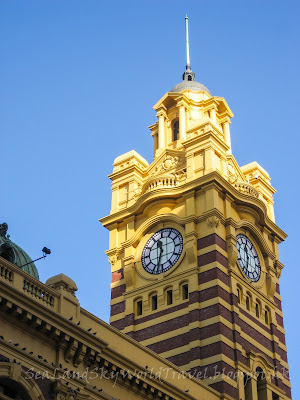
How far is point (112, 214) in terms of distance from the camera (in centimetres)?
6312

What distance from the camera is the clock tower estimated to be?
54.2 m

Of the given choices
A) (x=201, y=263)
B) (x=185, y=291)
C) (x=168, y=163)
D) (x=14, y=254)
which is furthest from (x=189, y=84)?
(x=14, y=254)

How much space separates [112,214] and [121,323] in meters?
8.39

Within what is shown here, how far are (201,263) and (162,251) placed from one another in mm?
3458

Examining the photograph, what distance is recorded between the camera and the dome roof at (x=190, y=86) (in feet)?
232

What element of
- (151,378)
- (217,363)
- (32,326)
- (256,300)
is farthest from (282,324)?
(32,326)

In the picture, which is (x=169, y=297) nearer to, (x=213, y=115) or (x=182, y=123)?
(x=182, y=123)

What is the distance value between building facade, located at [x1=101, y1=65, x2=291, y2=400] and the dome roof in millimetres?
5432

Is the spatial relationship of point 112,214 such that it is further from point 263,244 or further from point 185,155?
point 263,244

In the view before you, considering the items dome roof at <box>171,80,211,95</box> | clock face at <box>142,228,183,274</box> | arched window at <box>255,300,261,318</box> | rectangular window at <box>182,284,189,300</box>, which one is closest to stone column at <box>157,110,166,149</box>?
dome roof at <box>171,80,211,95</box>

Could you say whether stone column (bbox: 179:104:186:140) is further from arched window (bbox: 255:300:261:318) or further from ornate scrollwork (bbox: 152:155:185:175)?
arched window (bbox: 255:300:261:318)

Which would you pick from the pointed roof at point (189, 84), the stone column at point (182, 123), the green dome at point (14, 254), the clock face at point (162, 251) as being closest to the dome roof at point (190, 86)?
the pointed roof at point (189, 84)

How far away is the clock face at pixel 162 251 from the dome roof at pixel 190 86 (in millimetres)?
15375

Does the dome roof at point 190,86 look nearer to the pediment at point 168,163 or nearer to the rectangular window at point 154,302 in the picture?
the pediment at point 168,163
